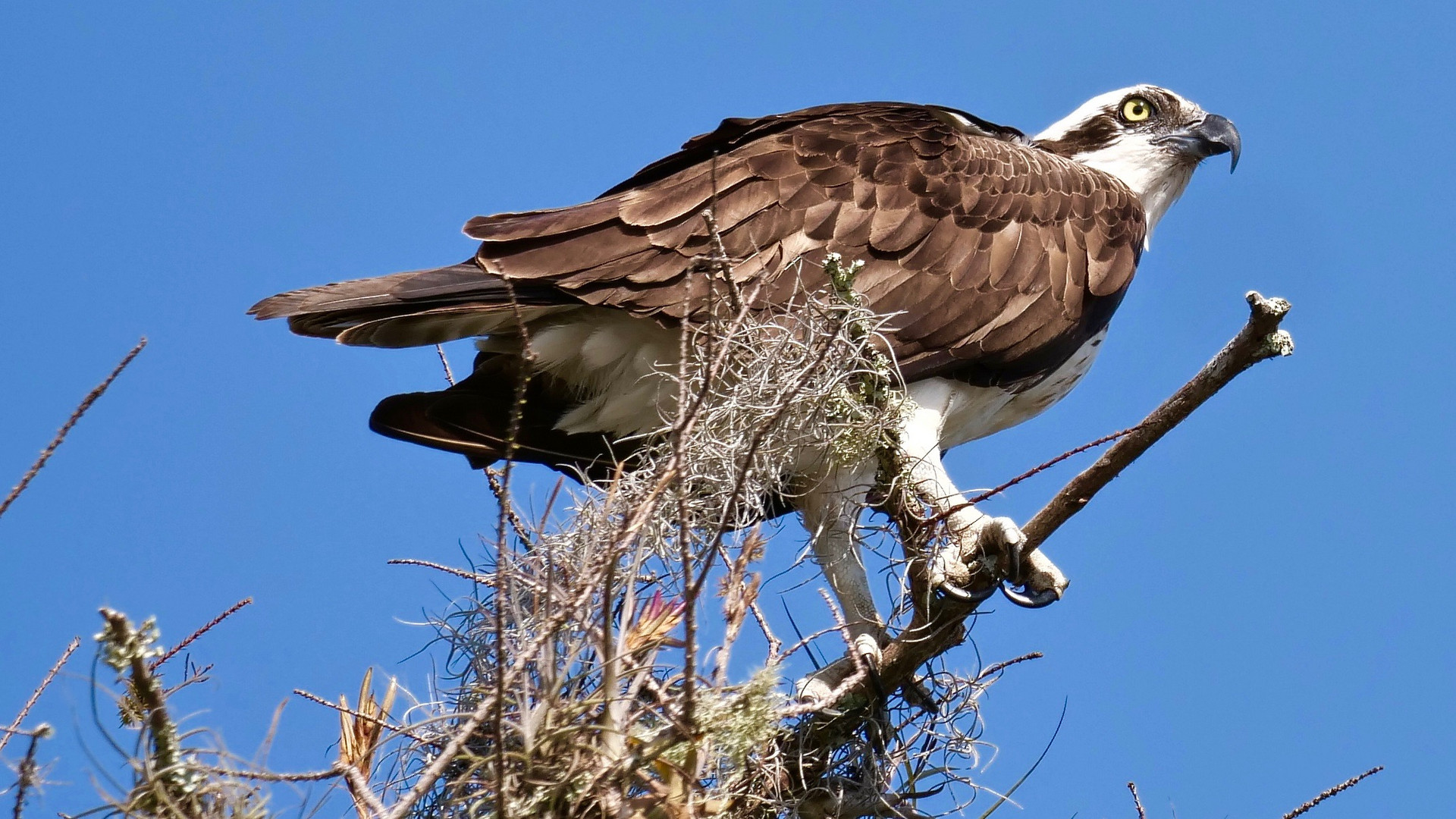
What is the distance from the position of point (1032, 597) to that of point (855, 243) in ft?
4.22

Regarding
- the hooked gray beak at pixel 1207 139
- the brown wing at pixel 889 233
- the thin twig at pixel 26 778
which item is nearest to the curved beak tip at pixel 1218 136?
the hooked gray beak at pixel 1207 139

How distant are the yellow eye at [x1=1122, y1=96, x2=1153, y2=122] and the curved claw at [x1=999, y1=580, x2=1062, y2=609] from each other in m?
2.63

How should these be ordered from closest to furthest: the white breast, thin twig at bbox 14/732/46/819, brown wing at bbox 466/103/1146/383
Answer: thin twig at bbox 14/732/46/819
brown wing at bbox 466/103/1146/383
the white breast

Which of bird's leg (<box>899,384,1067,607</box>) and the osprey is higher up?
the osprey

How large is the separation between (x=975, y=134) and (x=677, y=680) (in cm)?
255

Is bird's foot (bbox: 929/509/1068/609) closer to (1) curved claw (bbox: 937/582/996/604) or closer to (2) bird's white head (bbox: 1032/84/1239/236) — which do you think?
(1) curved claw (bbox: 937/582/996/604)

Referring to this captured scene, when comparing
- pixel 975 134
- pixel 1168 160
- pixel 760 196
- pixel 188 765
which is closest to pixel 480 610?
pixel 188 765

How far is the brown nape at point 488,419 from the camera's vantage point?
441cm

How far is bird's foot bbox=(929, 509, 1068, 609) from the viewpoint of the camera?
11.5 feet

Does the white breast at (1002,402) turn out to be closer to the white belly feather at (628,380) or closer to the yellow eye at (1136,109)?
the white belly feather at (628,380)

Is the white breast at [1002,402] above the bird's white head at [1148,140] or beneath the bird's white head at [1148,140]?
beneath

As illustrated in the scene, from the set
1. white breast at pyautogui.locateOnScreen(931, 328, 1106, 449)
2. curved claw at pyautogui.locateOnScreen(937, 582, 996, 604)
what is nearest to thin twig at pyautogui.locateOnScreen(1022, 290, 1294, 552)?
curved claw at pyautogui.locateOnScreen(937, 582, 996, 604)

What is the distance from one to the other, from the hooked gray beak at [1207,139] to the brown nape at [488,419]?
2589 millimetres

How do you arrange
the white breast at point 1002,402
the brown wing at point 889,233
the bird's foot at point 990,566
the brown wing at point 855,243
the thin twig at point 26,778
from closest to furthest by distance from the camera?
the thin twig at point 26,778 < the bird's foot at point 990,566 < the brown wing at point 855,243 < the brown wing at point 889,233 < the white breast at point 1002,402
